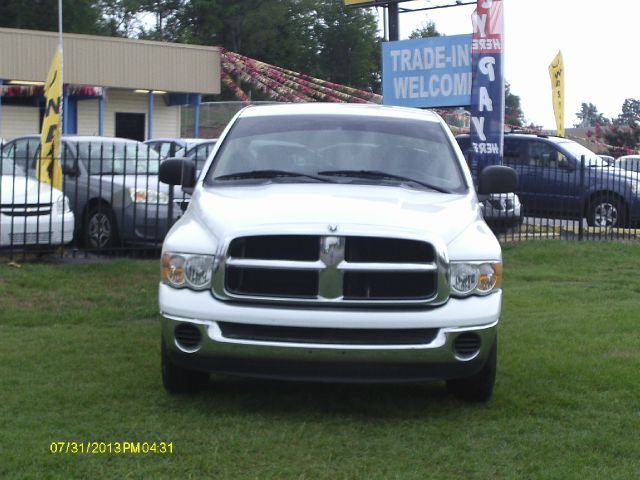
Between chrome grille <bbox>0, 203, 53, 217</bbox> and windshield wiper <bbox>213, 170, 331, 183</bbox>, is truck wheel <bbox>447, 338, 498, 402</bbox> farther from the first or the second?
chrome grille <bbox>0, 203, 53, 217</bbox>

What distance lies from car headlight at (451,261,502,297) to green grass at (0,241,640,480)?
74 cm

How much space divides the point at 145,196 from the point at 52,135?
1441mm

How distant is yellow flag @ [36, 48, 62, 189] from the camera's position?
12.4 metres

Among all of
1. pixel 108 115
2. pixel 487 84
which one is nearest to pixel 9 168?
pixel 487 84

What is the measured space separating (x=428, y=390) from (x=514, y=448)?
4.41 ft

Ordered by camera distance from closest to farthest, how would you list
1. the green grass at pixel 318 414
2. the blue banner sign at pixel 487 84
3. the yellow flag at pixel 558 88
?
the green grass at pixel 318 414
the blue banner sign at pixel 487 84
the yellow flag at pixel 558 88

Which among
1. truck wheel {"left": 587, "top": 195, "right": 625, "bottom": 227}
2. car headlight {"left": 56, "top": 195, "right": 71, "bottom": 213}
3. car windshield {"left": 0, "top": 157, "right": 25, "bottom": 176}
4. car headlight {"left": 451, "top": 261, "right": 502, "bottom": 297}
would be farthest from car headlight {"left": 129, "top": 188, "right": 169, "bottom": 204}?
truck wheel {"left": 587, "top": 195, "right": 625, "bottom": 227}

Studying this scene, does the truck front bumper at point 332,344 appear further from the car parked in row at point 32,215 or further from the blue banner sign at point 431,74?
the blue banner sign at point 431,74

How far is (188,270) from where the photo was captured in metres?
5.58

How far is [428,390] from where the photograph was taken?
6.51m

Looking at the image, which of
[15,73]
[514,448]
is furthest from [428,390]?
[15,73]

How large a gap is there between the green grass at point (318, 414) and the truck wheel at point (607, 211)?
870cm

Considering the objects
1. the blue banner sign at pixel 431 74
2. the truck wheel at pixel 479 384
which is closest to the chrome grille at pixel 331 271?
the truck wheel at pixel 479 384

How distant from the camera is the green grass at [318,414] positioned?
4879mm
